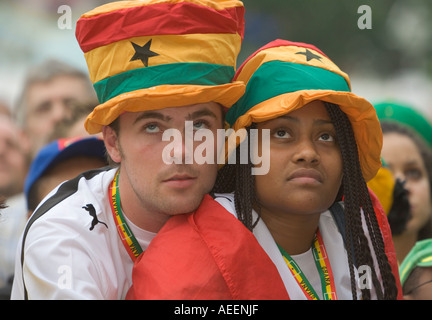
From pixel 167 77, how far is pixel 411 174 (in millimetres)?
2317

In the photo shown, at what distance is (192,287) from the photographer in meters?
2.33

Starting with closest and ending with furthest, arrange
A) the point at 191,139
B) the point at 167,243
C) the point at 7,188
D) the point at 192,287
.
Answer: the point at 192,287
the point at 167,243
the point at 191,139
the point at 7,188

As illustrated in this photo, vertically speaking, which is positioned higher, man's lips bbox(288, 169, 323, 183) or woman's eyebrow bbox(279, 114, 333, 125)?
woman's eyebrow bbox(279, 114, 333, 125)

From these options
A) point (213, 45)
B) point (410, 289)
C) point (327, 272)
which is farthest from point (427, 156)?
point (213, 45)

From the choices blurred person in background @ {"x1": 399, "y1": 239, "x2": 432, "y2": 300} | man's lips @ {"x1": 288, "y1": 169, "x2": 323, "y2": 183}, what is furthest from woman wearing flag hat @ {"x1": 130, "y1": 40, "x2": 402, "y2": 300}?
blurred person in background @ {"x1": 399, "y1": 239, "x2": 432, "y2": 300}

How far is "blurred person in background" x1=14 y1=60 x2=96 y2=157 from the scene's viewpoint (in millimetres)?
4715

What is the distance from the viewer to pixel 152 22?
8.49 feet

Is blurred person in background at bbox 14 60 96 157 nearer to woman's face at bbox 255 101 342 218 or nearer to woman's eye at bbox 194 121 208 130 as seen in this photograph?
woman's eye at bbox 194 121 208 130

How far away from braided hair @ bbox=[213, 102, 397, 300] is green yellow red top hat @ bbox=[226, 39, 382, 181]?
2.8 inches

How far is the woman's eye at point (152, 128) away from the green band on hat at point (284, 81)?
0.39 metres

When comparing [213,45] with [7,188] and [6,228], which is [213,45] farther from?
[7,188]

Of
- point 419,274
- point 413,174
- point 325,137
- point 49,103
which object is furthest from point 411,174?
point 49,103

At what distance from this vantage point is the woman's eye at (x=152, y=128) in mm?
2684

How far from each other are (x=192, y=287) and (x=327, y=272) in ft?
2.45
